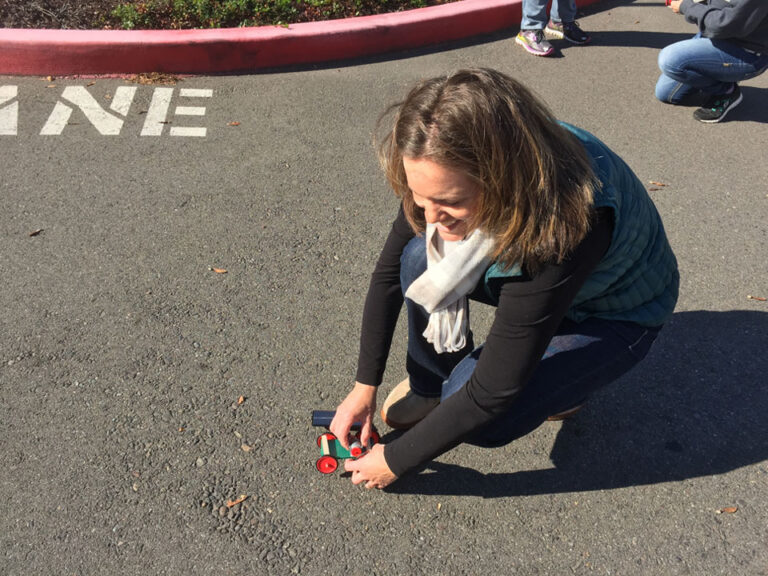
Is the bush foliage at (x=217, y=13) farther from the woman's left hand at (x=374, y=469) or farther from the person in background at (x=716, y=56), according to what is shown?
the woman's left hand at (x=374, y=469)

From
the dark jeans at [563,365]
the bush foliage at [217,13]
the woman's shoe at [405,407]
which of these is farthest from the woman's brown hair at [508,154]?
the bush foliage at [217,13]

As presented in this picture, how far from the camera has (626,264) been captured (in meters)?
1.97

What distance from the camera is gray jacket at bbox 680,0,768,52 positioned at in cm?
402

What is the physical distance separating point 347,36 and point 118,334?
2.90 meters

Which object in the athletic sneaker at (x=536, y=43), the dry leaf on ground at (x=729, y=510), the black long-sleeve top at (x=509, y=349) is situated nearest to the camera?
the black long-sleeve top at (x=509, y=349)

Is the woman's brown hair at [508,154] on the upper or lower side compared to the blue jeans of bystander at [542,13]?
upper

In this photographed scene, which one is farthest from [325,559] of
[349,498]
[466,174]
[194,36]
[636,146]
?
[194,36]

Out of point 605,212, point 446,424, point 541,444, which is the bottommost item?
point 541,444

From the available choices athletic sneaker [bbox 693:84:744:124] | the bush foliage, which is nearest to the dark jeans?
athletic sneaker [bbox 693:84:744:124]

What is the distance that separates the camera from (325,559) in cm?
218

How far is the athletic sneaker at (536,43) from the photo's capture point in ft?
17.0

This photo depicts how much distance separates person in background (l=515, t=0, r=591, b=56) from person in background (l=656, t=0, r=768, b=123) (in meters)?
0.91

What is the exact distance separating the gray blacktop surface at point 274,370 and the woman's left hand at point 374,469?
0.66ft

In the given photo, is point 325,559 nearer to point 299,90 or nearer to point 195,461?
Result: point 195,461
